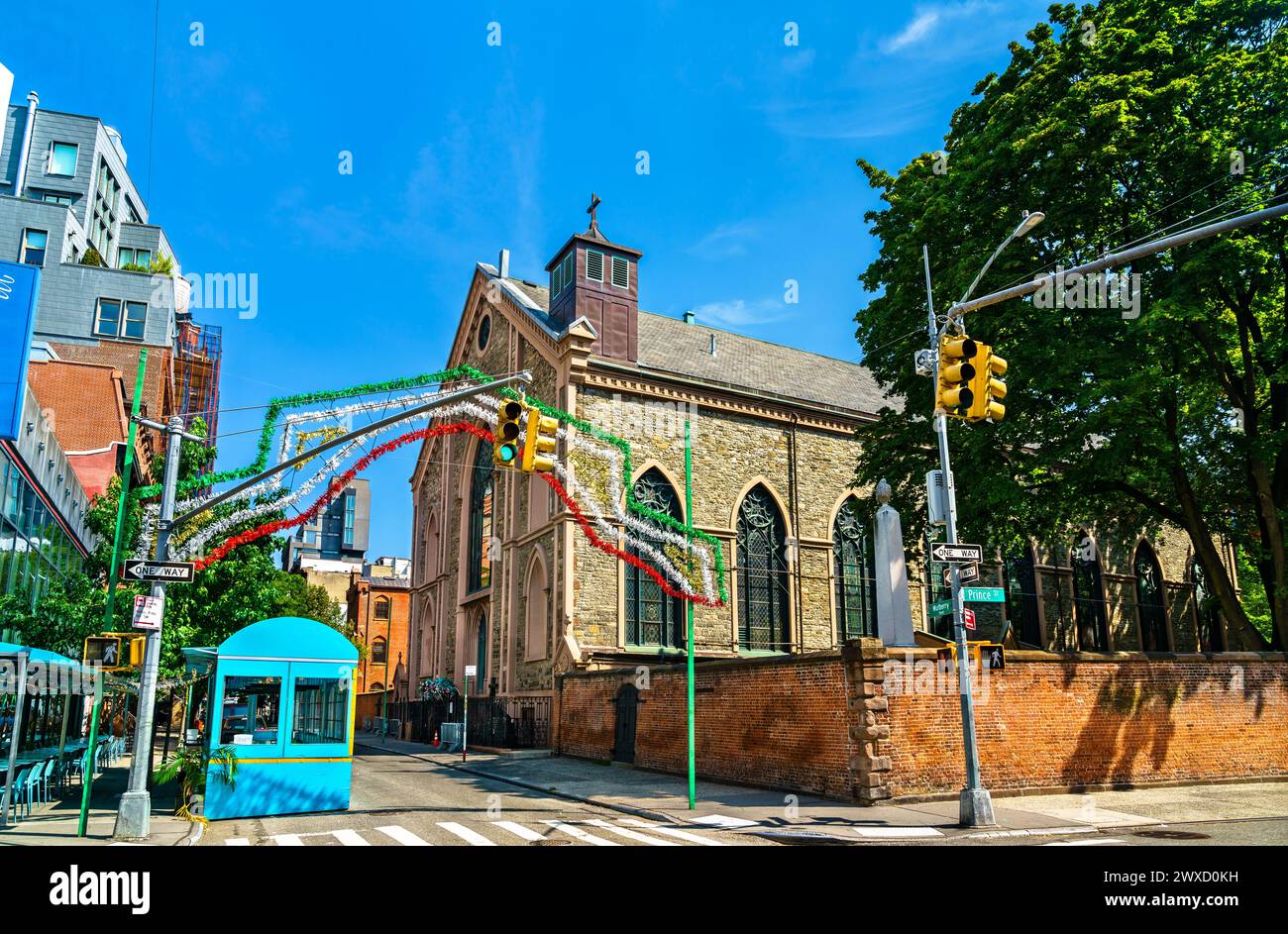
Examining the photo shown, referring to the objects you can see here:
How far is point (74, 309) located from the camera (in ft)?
141

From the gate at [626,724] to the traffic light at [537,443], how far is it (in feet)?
39.2

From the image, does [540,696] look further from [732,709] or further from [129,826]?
[129,826]

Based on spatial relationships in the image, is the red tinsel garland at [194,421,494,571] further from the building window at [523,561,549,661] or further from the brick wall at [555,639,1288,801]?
the building window at [523,561,549,661]

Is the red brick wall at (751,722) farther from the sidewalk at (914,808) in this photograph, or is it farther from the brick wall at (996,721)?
the sidewalk at (914,808)

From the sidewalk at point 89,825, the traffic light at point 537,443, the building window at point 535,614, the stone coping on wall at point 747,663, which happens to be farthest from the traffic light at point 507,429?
the building window at point 535,614

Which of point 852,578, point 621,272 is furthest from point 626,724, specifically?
point 621,272

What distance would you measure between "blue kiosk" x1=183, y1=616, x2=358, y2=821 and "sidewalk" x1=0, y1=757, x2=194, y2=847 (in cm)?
121

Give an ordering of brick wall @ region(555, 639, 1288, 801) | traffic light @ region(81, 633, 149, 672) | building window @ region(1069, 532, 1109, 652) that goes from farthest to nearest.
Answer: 1. building window @ region(1069, 532, 1109, 652)
2. brick wall @ region(555, 639, 1288, 801)
3. traffic light @ region(81, 633, 149, 672)

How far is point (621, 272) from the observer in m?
34.7

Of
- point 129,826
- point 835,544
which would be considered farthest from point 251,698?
point 835,544

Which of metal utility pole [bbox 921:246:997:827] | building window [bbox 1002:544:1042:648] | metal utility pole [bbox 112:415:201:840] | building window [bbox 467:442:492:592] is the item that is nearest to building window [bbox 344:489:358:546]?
building window [bbox 467:442:492:592]

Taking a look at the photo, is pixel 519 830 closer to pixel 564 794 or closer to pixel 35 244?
A: pixel 564 794

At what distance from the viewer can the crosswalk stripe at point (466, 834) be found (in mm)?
11672

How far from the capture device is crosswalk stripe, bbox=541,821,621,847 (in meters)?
11.8
